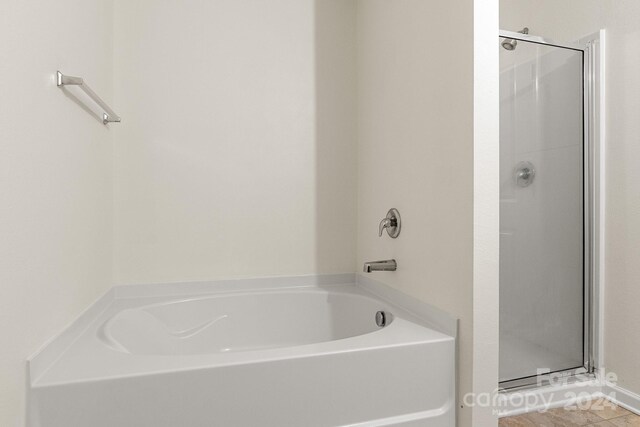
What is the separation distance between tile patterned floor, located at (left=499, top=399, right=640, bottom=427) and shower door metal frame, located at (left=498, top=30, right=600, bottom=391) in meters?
0.18

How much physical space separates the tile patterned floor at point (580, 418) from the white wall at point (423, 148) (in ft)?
1.96

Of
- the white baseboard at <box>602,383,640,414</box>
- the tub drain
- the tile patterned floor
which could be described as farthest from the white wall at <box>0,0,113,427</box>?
the white baseboard at <box>602,383,640,414</box>

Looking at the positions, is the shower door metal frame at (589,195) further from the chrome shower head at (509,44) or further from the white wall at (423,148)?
the white wall at (423,148)

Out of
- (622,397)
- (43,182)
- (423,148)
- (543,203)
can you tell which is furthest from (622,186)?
(43,182)

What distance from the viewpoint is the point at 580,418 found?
156 cm

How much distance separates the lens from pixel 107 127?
1.66m

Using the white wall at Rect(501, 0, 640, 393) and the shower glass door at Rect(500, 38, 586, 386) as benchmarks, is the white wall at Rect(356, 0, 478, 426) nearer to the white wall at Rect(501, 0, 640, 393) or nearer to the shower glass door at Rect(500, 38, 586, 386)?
the shower glass door at Rect(500, 38, 586, 386)

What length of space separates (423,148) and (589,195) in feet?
3.48

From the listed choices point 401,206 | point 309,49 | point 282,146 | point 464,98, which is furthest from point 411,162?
point 309,49

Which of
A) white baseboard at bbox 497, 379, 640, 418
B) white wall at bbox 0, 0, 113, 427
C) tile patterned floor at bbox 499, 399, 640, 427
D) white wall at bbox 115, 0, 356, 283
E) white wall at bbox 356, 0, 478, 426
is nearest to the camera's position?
white wall at bbox 0, 0, 113, 427

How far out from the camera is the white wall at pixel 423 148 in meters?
1.19

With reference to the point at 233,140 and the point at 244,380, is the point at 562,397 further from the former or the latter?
the point at 233,140

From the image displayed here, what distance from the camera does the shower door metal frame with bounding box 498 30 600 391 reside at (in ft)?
6.01

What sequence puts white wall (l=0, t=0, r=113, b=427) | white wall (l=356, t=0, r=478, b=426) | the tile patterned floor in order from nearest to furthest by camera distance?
white wall (l=0, t=0, r=113, b=427), white wall (l=356, t=0, r=478, b=426), the tile patterned floor
